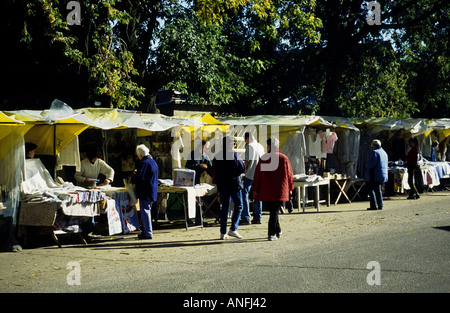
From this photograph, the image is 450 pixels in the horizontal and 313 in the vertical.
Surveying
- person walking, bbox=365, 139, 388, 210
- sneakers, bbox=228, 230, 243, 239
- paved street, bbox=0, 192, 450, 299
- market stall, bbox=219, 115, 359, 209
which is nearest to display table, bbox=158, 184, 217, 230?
paved street, bbox=0, 192, 450, 299

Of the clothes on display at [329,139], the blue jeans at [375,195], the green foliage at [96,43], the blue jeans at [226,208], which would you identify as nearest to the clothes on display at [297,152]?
the clothes on display at [329,139]

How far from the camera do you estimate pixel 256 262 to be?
25.7ft

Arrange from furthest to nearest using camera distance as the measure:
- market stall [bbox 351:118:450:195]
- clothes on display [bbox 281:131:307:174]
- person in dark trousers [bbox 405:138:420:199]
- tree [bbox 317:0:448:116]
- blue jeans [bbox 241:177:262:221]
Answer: tree [bbox 317:0:448:116] → market stall [bbox 351:118:450:195] → person in dark trousers [bbox 405:138:420:199] → clothes on display [bbox 281:131:307:174] → blue jeans [bbox 241:177:262:221]

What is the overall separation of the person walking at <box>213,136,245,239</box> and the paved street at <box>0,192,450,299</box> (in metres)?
0.42

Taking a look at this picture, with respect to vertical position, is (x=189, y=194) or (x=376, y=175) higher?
(x=376, y=175)

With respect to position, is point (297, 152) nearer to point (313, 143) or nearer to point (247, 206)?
point (313, 143)

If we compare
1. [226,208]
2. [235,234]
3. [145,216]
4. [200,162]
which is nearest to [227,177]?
[226,208]

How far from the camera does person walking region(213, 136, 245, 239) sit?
33.5ft

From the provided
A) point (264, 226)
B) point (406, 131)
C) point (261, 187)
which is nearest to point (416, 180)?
point (406, 131)

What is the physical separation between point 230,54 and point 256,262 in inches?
571

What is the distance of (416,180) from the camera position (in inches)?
771

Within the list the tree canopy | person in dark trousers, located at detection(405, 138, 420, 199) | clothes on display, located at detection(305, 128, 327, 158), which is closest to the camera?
the tree canopy

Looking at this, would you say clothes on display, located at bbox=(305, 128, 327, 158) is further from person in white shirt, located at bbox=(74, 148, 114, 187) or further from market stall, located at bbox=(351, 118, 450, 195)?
person in white shirt, located at bbox=(74, 148, 114, 187)

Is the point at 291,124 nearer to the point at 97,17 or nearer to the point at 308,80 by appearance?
the point at 97,17
